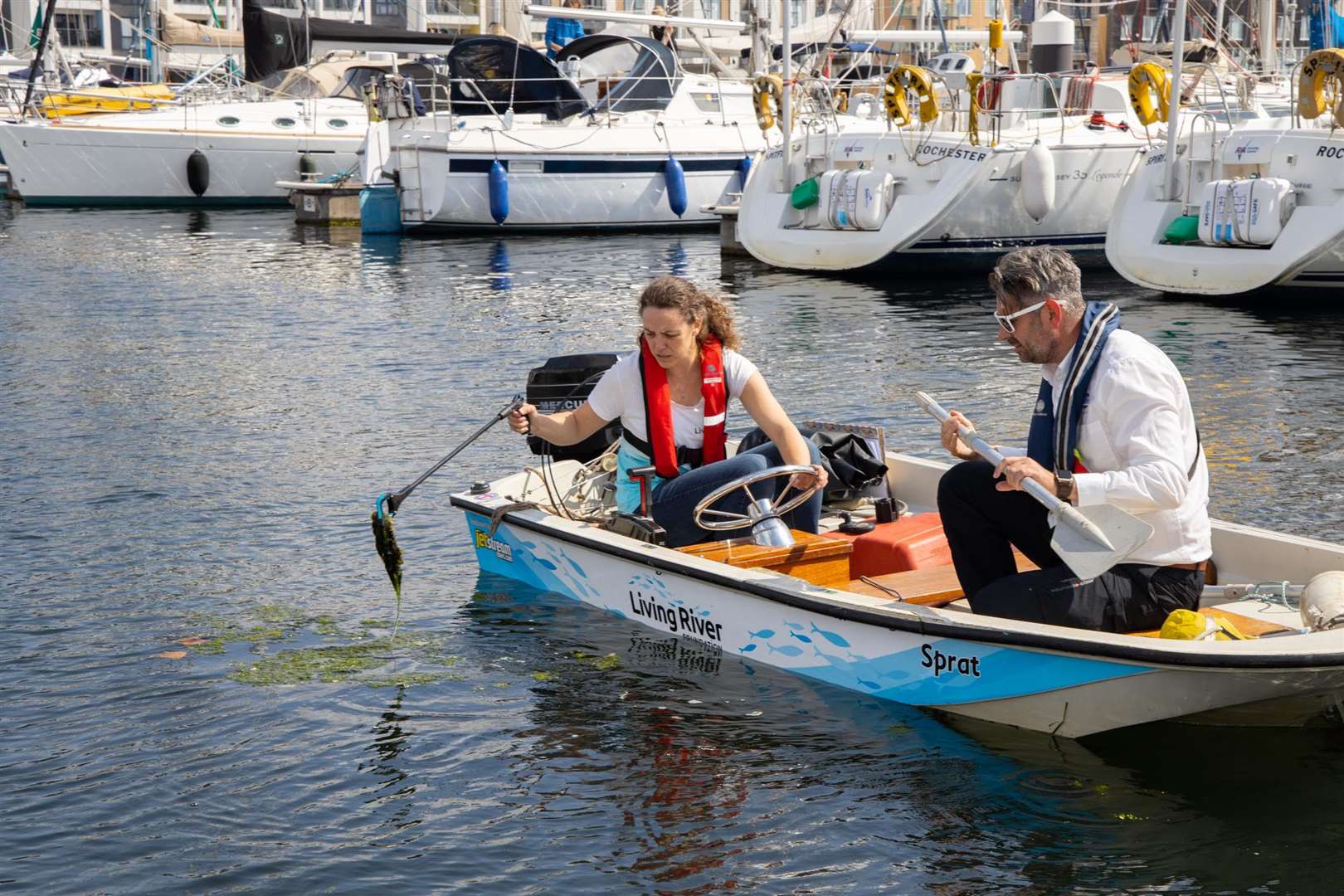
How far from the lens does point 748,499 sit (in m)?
7.08

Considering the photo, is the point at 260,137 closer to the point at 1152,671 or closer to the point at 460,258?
the point at 460,258

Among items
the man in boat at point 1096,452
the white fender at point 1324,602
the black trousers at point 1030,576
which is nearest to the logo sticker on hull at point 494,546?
the black trousers at point 1030,576

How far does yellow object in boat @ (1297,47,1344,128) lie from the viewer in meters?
16.5

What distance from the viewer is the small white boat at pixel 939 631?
5457 mm

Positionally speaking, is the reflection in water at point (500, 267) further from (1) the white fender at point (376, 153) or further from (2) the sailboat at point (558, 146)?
(1) the white fender at point (376, 153)

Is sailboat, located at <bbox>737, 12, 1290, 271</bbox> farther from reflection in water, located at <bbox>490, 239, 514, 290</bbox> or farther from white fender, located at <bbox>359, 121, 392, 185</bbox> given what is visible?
white fender, located at <bbox>359, 121, 392, 185</bbox>

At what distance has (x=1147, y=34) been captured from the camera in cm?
8069

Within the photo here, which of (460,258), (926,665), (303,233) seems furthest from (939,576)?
(303,233)

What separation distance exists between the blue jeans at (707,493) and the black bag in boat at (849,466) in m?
0.84

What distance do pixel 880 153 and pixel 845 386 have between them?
7845mm

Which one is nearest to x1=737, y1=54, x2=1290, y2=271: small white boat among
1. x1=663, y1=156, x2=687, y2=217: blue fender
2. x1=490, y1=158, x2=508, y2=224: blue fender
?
x1=663, y1=156, x2=687, y2=217: blue fender

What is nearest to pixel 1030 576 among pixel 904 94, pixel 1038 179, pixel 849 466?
pixel 849 466

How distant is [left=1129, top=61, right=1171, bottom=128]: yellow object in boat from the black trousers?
14522 mm

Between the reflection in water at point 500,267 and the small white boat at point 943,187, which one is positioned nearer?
the small white boat at point 943,187
